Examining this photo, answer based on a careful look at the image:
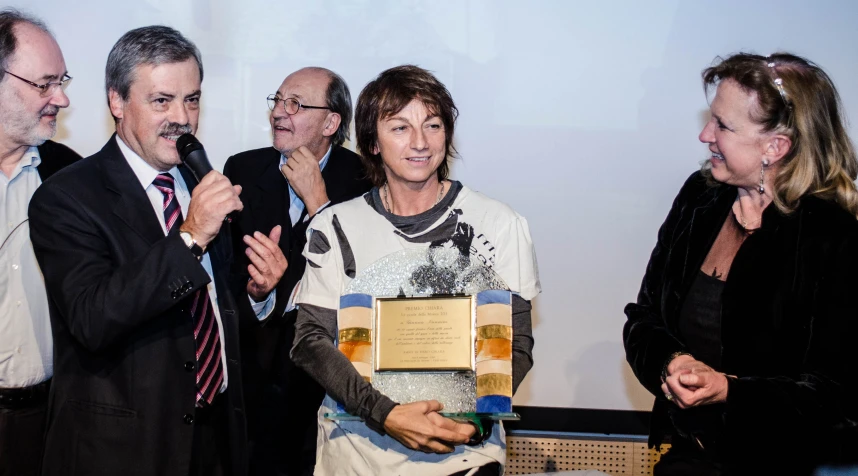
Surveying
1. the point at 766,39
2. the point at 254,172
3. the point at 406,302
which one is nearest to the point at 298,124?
the point at 254,172

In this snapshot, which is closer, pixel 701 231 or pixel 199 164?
pixel 199 164

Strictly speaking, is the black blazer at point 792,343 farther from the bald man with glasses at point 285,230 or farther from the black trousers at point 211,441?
the bald man with glasses at point 285,230

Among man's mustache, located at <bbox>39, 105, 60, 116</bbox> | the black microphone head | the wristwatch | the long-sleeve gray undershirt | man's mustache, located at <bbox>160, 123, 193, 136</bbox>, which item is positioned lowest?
the long-sleeve gray undershirt

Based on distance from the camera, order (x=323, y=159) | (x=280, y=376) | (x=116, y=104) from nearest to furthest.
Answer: (x=116, y=104), (x=280, y=376), (x=323, y=159)

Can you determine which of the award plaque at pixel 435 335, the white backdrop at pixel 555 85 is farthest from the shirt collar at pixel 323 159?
the award plaque at pixel 435 335

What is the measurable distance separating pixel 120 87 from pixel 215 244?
53 cm

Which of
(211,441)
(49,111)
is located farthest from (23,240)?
(211,441)

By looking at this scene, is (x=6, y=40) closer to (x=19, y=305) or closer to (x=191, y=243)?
(x=19, y=305)

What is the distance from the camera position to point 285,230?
3244mm

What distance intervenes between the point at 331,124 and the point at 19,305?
4.68 feet

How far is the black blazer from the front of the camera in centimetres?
210

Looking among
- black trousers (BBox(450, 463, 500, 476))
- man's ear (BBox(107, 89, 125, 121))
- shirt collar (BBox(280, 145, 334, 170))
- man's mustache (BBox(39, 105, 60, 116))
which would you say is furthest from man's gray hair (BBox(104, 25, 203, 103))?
black trousers (BBox(450, 463, 500, 476))

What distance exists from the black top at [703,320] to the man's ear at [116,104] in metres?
1.70

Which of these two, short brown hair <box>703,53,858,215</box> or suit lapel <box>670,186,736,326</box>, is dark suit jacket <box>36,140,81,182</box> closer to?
suit lapel <box>670,186,736,326</box>
